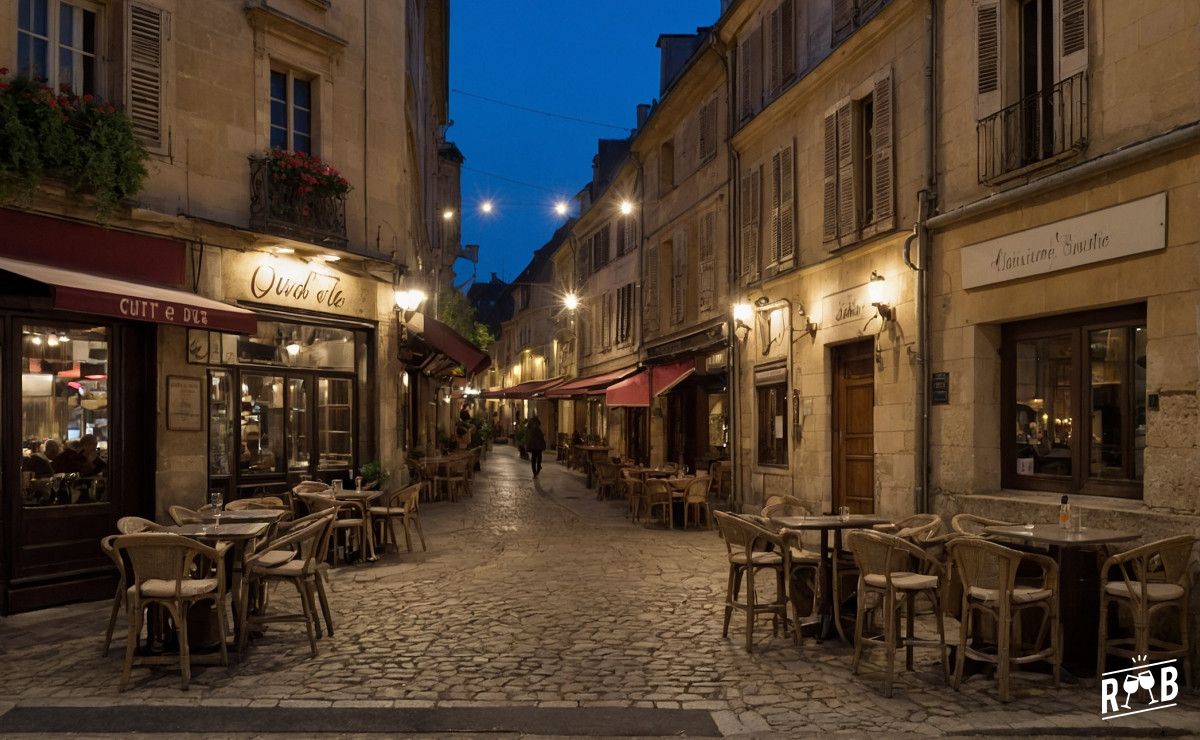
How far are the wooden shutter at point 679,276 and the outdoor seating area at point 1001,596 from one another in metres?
11.6

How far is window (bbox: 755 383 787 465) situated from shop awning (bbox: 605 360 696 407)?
9.38ft

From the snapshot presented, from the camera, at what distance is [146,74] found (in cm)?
938

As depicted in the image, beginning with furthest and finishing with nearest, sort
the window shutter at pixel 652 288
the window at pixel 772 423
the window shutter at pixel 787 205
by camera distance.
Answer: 1. the window shutter at pixel 652 288
2. the window at pixel 772 423
3. the window shutter at pixel 787 205

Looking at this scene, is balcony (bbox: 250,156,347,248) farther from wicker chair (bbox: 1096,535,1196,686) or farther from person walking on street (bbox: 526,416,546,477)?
person walking on street (bbox: 526,416,546,477)

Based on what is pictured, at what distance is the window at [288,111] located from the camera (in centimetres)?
1125

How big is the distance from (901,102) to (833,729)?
7445mm

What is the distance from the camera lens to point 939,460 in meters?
9.19

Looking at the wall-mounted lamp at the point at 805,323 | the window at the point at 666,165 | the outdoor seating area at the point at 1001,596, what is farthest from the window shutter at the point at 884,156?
the window at the point at 666,165

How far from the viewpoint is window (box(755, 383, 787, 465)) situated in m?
13.3

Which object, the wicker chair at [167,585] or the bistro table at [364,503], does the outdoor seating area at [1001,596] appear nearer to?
the wicker chair at [167,585]

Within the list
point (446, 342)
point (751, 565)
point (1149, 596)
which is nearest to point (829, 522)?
point (751, 565)

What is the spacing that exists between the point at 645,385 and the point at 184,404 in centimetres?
983

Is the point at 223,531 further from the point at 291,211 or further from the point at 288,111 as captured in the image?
the point at 288,111

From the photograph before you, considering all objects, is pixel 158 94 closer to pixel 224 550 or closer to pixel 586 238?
pixel 224 550
